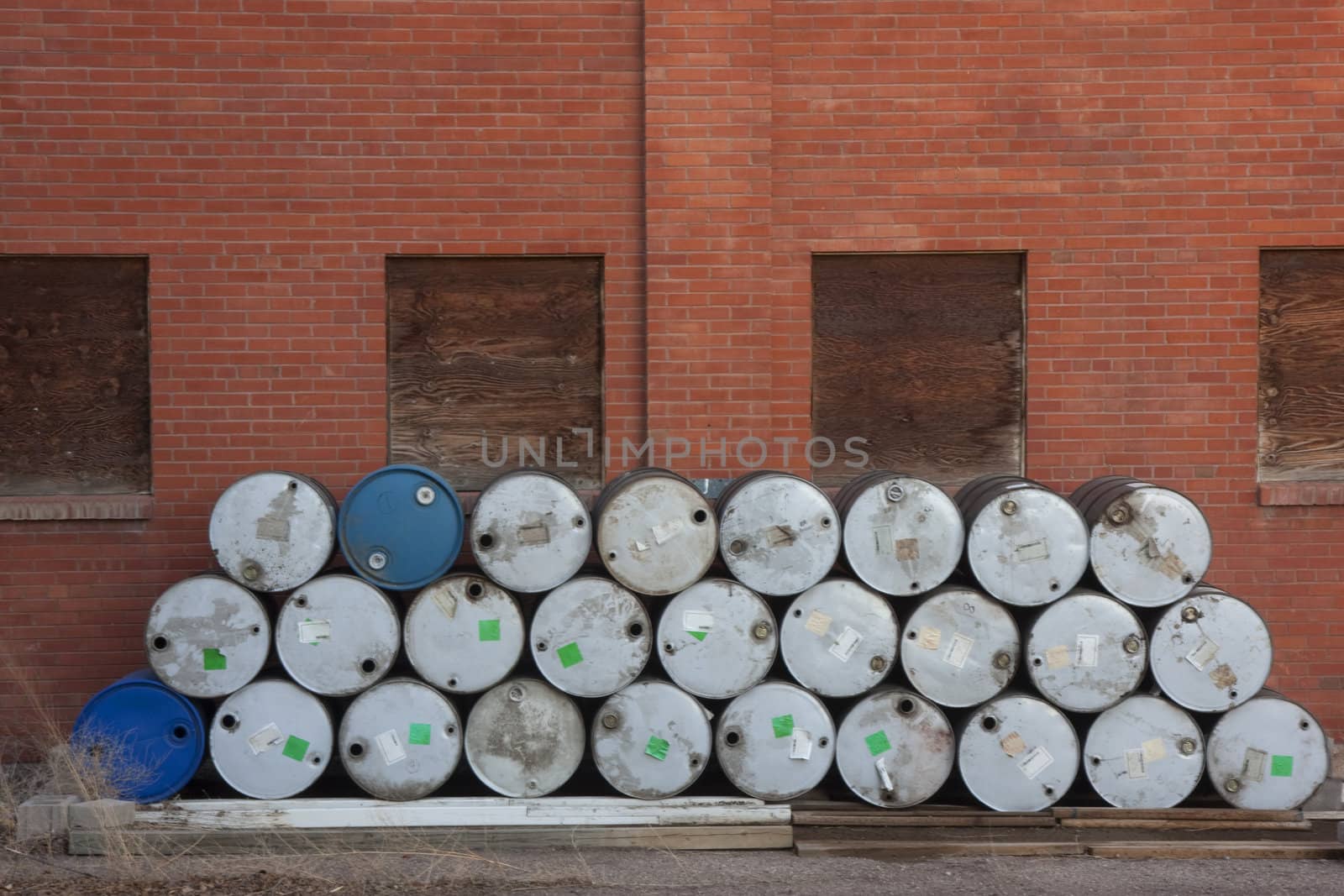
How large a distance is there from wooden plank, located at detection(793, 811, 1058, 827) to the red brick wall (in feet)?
6.90

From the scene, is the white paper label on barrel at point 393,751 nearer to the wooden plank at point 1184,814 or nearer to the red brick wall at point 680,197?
the red brick wall at point 680,197

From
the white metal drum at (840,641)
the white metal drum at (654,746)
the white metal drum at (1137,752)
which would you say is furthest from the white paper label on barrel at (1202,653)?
the white metal drum at (654,746)

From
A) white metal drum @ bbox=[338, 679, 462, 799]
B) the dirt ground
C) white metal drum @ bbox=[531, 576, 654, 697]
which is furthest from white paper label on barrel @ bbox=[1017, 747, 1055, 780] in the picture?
white metal drum @ bbox=[338, 679, 462, 799]

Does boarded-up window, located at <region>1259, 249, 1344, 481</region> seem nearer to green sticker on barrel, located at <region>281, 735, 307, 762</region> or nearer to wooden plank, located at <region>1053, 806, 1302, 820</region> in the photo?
wooden plank, located at <region>1053, 806, 1302, 820</region>

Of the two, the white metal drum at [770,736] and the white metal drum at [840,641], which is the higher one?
the white metal drum at [840,641]

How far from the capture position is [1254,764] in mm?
6105

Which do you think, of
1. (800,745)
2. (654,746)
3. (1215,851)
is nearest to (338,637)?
(654,746)

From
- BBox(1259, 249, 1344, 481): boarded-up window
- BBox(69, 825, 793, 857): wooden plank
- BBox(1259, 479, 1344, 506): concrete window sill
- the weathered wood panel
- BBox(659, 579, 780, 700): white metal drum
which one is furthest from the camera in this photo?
BBox(1259, 249, 1344, 481): boarded-up window

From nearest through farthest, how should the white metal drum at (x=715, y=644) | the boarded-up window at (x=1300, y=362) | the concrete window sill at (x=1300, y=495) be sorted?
1. the white metal drum at (x=715, y=644)
2. the concrete window sill at (x=1300, y=495)
3. the boarded-up window at (x=1300, y=362)

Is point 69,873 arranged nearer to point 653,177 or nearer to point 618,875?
point 618,875

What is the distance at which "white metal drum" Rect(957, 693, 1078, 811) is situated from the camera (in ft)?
20.0

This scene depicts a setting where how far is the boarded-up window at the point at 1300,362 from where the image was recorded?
740cm

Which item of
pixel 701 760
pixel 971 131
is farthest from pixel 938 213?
pixel 701 760

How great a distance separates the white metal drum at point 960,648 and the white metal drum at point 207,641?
3.18 m
